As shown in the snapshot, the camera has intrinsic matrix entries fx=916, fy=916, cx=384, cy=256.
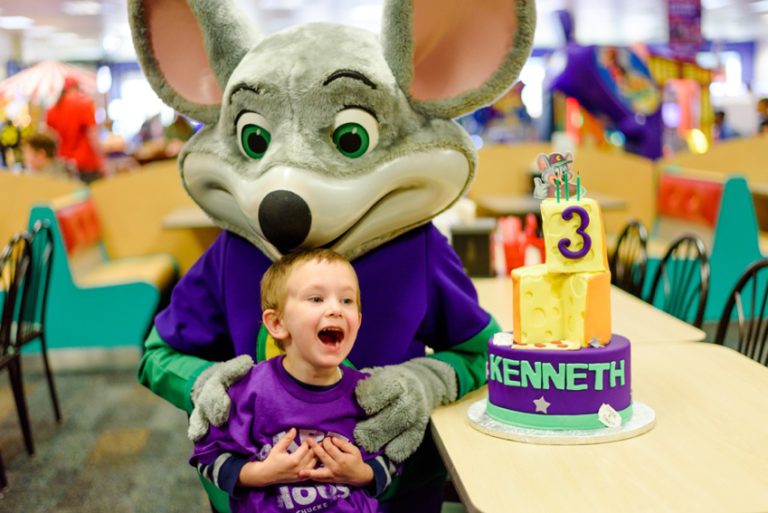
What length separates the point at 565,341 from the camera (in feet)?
4.58

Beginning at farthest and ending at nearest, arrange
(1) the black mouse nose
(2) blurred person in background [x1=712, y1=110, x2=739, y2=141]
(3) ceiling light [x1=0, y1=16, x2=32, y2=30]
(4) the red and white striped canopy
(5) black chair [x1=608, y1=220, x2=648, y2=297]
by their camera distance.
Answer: (3) ceiling light [x1=0, y1=16, x2=32, y2=30]
(2) blurred person in background [x1=712, y1=110, x2=739, y2=141]
(4) the red and white striped canopy
(5) black chair [x1=608, y1=220, x2=648, y2=297]
(1) the black mouse nose

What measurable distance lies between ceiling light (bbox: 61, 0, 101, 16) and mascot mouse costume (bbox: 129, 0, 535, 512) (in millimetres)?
11115

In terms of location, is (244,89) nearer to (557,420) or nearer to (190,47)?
(190,47)

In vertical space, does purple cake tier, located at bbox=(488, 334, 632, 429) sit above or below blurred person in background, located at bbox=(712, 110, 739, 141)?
above

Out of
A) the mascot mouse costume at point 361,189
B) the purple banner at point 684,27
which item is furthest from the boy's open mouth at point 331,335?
the purple banner at point 684,27

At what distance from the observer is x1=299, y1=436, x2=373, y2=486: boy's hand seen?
54.9 inches

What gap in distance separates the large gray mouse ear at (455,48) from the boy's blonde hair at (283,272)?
359mm

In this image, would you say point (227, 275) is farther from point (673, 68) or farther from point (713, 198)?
point (673, 68)

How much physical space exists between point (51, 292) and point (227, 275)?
3294 millimetres

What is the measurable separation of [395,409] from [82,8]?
1224 cm

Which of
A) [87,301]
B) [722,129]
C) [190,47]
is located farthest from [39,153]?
[722,129]

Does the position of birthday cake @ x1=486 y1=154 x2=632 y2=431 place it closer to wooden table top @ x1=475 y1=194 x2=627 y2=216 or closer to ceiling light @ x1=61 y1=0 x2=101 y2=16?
wooden table top @ x1=475 y1=194 x2=627 y2=216

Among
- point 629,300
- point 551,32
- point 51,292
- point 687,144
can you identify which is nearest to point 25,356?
point 51,292

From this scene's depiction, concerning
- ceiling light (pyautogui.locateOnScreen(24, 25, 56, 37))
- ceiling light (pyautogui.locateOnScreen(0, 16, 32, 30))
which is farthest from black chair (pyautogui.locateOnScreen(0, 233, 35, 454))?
ceiling light (pyautogui.locateOnScreen(24, 25, 56, 37))
